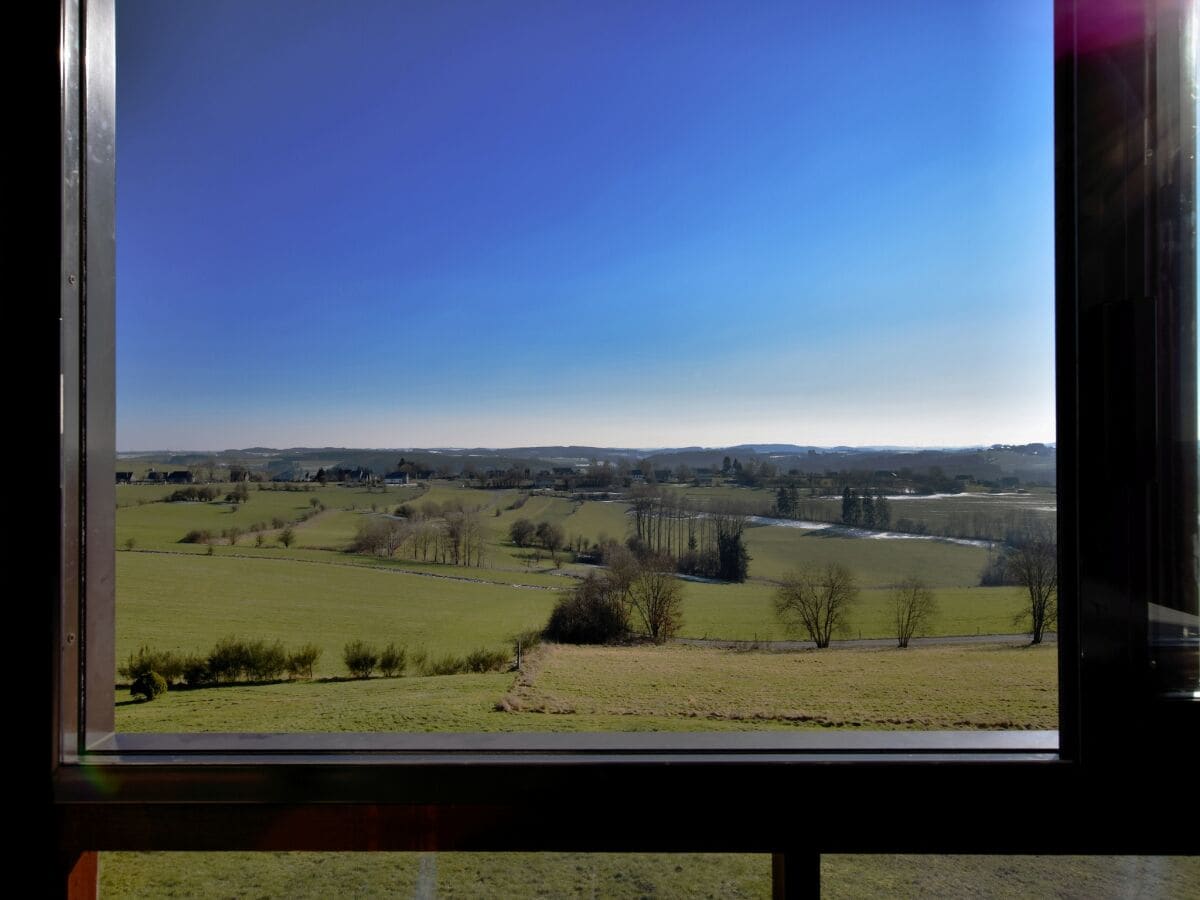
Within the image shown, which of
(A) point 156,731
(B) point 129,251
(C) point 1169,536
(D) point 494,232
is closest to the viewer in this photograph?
(C) point 1169,536

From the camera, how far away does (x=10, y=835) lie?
2.67 ft

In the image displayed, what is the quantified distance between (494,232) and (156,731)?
1062 millimetres

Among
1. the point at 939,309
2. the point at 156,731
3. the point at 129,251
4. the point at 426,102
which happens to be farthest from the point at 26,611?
the point at 939,309

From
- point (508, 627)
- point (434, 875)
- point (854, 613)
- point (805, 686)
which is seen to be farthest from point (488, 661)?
point (854, 613)

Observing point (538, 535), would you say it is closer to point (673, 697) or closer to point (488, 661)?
point (488, 661)

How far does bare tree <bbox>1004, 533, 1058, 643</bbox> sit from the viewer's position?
0.89 m

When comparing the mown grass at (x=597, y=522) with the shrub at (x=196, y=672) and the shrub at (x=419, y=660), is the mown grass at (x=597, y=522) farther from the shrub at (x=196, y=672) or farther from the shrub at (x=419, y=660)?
the shrub at (x=196, y=672)

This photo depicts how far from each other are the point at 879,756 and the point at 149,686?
1.19 m

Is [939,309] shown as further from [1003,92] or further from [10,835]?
[10,835]

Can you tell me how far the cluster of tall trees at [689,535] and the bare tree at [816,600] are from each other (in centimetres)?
9

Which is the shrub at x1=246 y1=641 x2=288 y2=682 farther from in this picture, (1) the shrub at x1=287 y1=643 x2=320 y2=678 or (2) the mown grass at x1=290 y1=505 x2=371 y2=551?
(2) the mown grass at x1=290 y1=505 x2=371 y2=551

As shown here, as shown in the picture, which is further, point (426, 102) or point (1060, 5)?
point (426, 102)

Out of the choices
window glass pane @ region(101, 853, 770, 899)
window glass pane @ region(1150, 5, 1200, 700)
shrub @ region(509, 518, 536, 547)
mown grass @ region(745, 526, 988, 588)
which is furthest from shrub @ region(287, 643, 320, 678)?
window glass pane @ region(1150, 5, 1200, 700)

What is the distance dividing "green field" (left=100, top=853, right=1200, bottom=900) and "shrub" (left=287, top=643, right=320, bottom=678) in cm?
27
